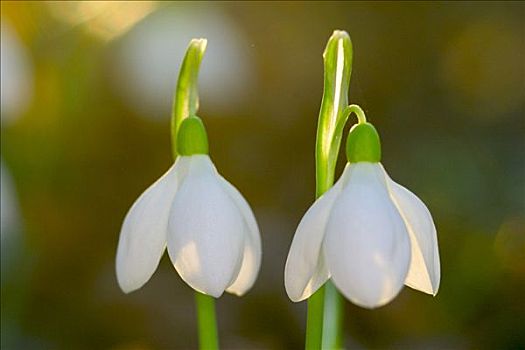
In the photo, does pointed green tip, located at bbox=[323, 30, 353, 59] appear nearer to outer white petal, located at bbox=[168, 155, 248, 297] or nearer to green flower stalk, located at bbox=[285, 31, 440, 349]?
green flower stalk, located at bbox=[285, 31, 440, 349]

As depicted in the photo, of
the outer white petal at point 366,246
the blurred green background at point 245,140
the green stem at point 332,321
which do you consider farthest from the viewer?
the blurred green background at point 245,140

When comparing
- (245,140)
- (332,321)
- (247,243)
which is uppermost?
(245,140)

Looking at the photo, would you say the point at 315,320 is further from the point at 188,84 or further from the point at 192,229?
the point at 188,84

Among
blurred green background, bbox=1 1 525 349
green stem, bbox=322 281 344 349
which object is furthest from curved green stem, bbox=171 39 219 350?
blurred green background, bbox=1 1 525 349

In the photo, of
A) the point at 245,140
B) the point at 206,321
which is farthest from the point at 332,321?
the point at 245,140

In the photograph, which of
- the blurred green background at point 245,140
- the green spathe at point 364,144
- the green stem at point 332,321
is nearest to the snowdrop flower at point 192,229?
the green spathe at point 364,144

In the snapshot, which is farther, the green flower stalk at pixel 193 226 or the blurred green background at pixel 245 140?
the blurred green background at pixel 245 140

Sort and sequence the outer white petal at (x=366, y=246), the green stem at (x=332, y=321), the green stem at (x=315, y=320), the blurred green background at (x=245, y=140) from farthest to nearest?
the blurred green background at (x=245, y=140)
the green stem at (x=332, y=321)
the green stem at (x=315, y=320)
the outer white petal at (x=366, y=246)

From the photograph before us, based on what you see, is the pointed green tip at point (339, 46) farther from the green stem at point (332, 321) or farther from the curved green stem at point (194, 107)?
the green stem at point (332, 321)
